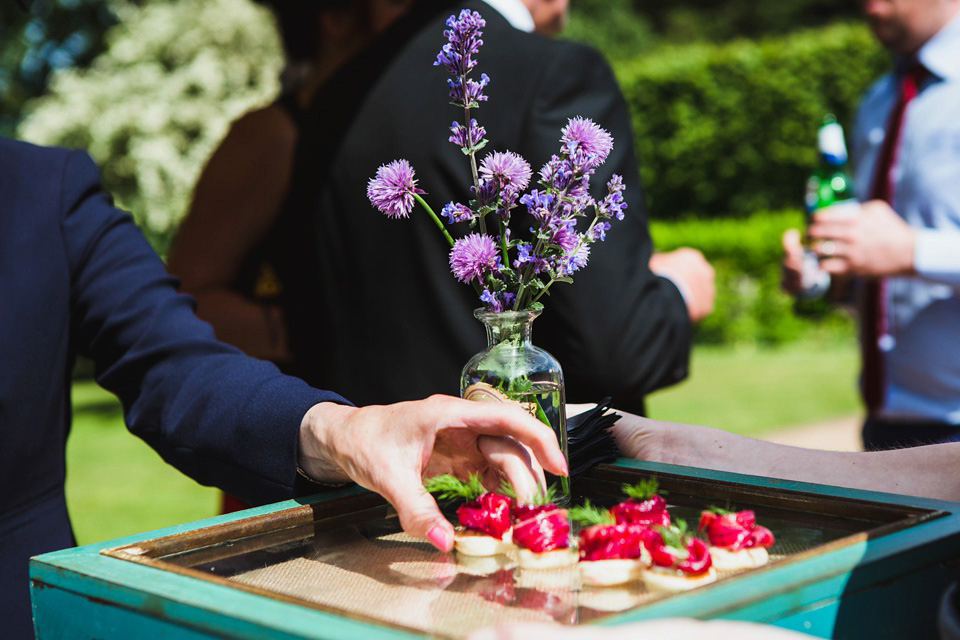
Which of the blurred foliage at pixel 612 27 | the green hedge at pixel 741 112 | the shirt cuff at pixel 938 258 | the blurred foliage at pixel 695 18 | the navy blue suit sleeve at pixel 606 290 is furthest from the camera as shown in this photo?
the blurred foliage at pixel 695 18

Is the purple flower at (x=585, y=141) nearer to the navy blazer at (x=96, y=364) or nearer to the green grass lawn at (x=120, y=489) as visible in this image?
the navy blazer at (x=96, y=364)

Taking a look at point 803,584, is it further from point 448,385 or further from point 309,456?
point 448,385

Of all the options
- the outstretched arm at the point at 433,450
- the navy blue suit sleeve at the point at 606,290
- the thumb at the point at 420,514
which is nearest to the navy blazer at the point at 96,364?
the outstretched arm at the point at 433,450

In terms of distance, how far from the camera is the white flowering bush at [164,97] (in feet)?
35.8

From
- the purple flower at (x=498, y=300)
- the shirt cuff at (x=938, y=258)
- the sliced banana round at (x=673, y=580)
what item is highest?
the purple flower at (x=498, y=300)

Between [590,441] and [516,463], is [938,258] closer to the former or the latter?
[590,441]

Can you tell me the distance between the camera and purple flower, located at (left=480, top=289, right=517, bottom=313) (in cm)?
127

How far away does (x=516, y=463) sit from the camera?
126 cm

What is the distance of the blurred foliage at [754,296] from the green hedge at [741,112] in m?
2.02

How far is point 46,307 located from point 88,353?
0.12 m

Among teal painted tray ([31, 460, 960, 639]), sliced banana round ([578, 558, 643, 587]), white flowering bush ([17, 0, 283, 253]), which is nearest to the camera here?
teal painted tray ([31, 460, 960, 639])

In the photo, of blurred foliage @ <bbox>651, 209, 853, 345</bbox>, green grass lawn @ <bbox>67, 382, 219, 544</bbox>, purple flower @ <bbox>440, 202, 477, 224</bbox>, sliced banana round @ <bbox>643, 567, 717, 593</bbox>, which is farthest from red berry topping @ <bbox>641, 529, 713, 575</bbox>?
blurred foliage @ <bbox>651, 209, 853, 345</bbox>

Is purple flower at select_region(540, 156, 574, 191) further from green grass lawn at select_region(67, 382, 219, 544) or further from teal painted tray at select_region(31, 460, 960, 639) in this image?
green grass lawn at select_region(67, 382, 219, 544)

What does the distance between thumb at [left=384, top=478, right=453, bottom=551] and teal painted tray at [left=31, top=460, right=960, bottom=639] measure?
43mm
